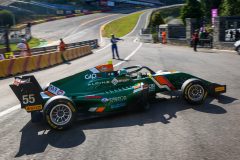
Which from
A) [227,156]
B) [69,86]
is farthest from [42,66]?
[227,156]

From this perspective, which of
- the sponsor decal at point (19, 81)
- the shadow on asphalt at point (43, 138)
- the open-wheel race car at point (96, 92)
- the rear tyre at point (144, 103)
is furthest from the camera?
the rear tyre at point (144, 103)

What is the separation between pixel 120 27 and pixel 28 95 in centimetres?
5954

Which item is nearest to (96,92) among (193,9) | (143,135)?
(143,135)

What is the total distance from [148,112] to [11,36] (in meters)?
45.2

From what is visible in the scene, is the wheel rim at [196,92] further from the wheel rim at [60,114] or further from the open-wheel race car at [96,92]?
the wheel rim at [60,114]

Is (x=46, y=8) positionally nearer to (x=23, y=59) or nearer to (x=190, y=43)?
(x=190, y=43)

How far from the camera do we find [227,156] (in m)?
6.00

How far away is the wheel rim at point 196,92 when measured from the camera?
936cm

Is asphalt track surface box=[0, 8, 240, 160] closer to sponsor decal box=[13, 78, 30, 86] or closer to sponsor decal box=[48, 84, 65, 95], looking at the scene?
sponsor decal box=[48, 84, 65, 95]

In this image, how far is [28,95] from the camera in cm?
820

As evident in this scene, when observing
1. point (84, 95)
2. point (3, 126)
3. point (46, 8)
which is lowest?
point (3, 126)

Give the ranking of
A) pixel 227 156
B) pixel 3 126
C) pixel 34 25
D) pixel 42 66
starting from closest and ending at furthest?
1. pixel 227 156
2. pixel 3 126
3. pixel 42 66
4. pixel 34 25

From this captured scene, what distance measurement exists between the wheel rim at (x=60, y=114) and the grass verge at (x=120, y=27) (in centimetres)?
5208

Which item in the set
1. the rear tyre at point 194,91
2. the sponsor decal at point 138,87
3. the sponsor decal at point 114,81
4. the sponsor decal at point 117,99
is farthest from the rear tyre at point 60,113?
the rear tyre at point 194,91
